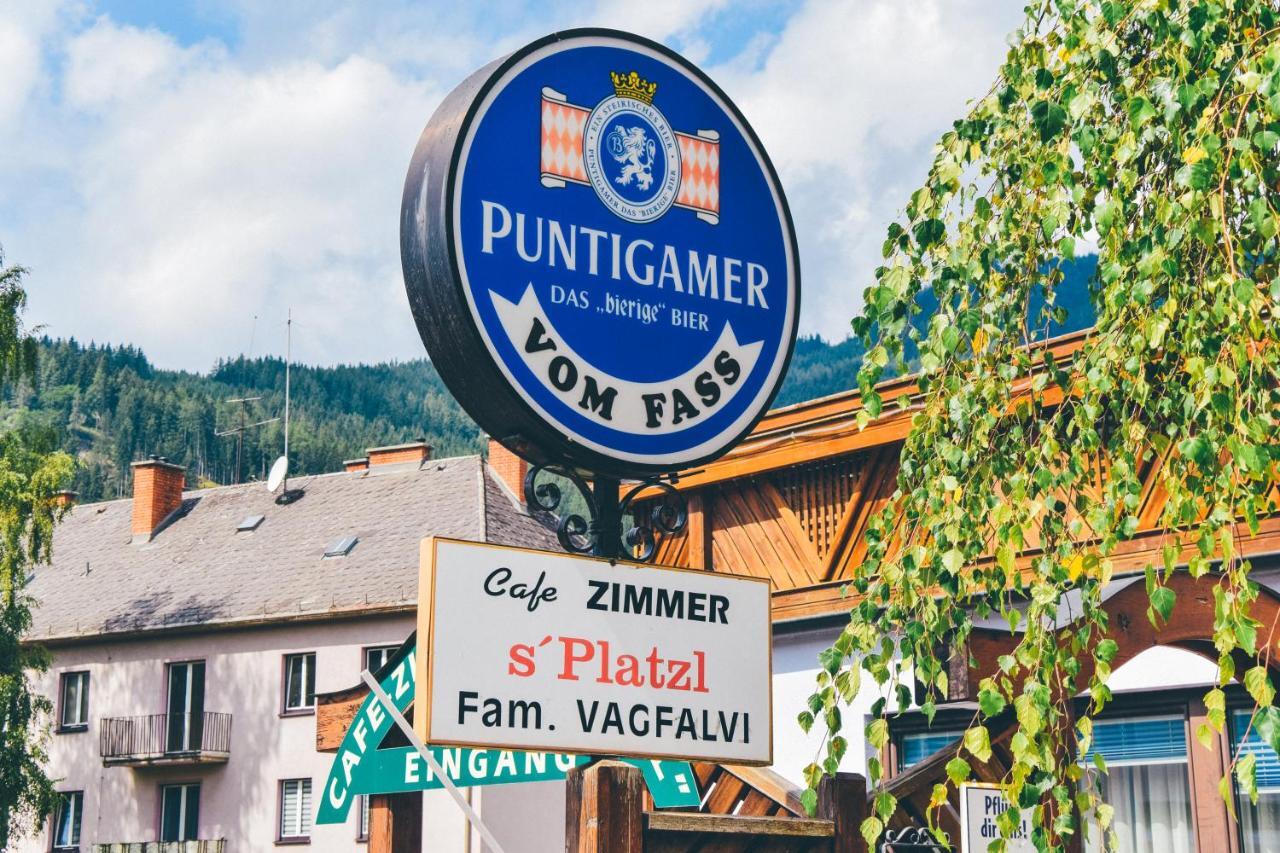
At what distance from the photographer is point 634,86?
187 inches

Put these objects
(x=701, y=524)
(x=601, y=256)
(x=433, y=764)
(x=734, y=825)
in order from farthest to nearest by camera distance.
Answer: (x=701, y=524), (x=433, y=764), (x=601, y=256), (x=734, y=825)

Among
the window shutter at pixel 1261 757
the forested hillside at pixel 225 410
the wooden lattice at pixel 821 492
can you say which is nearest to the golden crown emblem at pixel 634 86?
the window shutter at pixel 1261 757

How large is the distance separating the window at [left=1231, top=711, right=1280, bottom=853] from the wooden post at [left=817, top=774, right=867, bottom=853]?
443cm

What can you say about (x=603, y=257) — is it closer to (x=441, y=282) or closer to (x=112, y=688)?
(x=441, y=282)

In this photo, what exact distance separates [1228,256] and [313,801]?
107 ft

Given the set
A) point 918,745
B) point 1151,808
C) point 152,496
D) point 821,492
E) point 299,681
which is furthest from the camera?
point 152,496

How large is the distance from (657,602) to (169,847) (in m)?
33.3

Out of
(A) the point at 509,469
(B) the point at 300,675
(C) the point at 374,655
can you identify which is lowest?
(B) the point at 300,675

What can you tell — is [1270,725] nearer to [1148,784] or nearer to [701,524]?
[1148,784]

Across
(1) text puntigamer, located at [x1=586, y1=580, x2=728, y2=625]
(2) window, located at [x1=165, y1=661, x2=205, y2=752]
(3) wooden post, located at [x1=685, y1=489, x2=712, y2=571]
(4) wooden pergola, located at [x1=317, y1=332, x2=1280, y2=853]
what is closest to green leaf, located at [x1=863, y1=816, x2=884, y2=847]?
(1) text puntigamer, located at [x1=586, y1=580, x2=728, y2=625]

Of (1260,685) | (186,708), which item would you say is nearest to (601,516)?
(1260,685)

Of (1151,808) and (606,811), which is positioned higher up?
(1151,808)

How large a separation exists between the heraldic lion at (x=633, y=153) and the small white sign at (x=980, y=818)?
2.68m

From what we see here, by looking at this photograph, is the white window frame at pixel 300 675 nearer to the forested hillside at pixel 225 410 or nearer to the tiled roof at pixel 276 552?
the tiled roof at pixel 276 552
